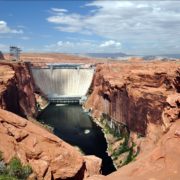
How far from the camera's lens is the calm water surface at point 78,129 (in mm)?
87250

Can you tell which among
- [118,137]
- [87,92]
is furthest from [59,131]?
[87,92]

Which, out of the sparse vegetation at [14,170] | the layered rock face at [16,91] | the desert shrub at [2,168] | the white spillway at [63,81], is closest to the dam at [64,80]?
the white spillway at [63,81]

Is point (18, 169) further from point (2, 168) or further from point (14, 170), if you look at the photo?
point (2, 168)

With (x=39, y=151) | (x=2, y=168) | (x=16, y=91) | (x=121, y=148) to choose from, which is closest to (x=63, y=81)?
(x=16, y=91)

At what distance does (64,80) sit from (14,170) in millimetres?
153712

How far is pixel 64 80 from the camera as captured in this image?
588 ft

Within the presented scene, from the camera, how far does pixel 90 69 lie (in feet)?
591

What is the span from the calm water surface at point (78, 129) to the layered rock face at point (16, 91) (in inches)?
273

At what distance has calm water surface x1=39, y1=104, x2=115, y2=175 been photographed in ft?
286

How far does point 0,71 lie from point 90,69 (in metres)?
76.1

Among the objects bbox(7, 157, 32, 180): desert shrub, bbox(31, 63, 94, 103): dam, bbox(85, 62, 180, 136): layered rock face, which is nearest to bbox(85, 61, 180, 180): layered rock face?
bbox(85, 62, 180, 136): layered rock face

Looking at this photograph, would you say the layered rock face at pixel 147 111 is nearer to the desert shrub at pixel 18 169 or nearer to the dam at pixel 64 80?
the desert shrub at pixel 18 169

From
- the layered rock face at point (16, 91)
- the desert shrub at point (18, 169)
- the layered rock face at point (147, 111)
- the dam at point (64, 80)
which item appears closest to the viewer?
the layered rock face at point (147, 111)

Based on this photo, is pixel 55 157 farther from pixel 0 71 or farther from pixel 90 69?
pixel 90 69
